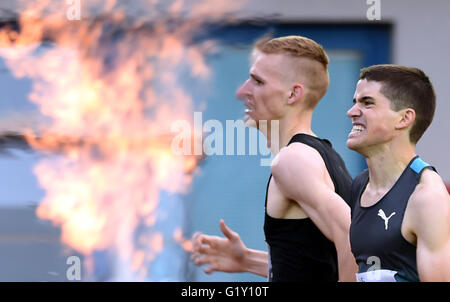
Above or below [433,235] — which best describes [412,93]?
above

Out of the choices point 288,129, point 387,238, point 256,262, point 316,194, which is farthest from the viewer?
point 256,262

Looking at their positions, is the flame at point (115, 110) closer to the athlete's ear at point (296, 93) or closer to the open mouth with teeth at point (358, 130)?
the athlete's ear at point (296, 93)

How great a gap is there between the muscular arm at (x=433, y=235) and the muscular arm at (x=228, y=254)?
1403 millimetres

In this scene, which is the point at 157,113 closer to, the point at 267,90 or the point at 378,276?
the point at 267,90

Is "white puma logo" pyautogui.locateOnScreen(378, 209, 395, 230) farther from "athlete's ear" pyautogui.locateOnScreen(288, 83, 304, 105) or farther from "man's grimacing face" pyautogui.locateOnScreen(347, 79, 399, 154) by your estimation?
"athlete's ear" pyautogui.locateOnScreen(288, 83, 304, 105)

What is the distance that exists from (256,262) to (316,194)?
812 mm

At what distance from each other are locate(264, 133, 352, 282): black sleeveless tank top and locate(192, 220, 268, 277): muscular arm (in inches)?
23.2

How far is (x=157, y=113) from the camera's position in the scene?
5.37 metres

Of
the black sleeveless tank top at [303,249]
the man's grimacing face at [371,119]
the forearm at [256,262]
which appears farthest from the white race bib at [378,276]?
the forearm at [256,262]

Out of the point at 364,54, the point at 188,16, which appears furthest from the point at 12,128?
the point at 364,54

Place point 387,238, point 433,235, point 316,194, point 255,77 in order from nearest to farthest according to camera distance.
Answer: point 433,235
point 387,238
point 316,194
point 255,77

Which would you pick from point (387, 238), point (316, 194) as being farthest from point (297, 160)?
point (387, 238)

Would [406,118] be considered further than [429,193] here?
Yes

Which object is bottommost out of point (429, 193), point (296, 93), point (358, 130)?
point (429, 193)
